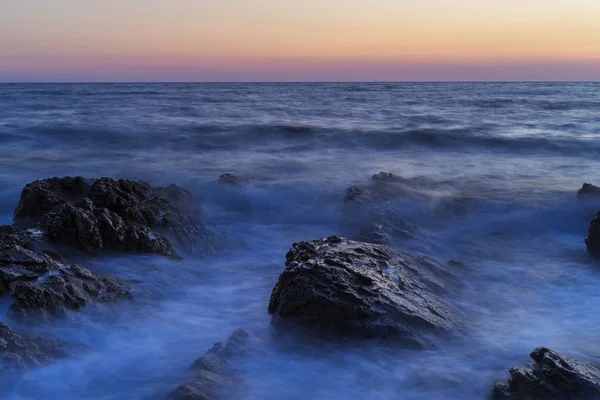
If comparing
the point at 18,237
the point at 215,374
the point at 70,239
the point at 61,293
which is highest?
the point at 18,237

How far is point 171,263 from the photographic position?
22.9 feet

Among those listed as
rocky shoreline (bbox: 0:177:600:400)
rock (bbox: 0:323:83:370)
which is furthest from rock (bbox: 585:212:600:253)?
rock (bbox: 0:323:83:370)

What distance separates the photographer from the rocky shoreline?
4.31m

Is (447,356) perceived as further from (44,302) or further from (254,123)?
(254,123)

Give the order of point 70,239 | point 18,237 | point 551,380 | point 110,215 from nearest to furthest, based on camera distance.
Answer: point 551,380, point 18,237, point 70,239, point 110,215

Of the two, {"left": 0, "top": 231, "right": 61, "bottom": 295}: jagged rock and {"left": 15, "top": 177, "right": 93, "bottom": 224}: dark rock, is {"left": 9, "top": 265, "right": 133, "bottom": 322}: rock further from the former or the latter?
{"left": 15, "top": 177, "right": 93, "bottom": 224}: dark rock

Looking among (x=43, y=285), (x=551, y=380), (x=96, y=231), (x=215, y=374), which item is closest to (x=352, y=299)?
(x=215, y=374)

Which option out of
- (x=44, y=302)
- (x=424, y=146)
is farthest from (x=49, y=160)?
(x=424, y=146)

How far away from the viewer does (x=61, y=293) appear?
519 centimetres

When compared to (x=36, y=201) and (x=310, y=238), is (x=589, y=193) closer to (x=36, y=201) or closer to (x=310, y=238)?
(x=310, y=238)

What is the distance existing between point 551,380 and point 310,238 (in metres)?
5.40

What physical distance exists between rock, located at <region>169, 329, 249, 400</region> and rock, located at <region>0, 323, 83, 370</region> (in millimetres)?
1266

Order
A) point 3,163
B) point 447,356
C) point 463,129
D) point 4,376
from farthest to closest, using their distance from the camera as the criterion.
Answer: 1. point 463,129
2. point 3,163
3. point 447,356
4. point 4,376

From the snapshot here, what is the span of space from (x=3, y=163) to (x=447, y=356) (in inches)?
524
